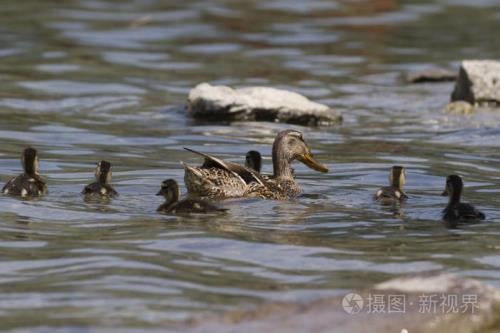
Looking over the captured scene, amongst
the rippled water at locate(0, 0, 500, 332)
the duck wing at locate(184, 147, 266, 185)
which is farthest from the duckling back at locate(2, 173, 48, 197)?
the duck wing at locate(184, 147, 266, 185)

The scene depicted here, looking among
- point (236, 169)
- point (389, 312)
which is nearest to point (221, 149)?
point (236, 169)

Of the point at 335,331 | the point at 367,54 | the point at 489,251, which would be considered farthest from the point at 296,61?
the point at 335,331

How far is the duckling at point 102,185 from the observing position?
10.7 metres

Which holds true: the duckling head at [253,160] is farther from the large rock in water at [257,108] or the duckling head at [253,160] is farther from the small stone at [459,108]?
the small stone at [459,108]

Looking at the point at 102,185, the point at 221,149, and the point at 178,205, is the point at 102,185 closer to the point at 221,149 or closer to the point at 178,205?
the point at 178,205

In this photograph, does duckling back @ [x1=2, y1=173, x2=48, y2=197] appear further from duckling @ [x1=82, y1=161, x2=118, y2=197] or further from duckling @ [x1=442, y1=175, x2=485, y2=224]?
duckling @ [x1=442, y1=175, x2=485, y2=224]

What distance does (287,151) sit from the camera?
39.4 ft

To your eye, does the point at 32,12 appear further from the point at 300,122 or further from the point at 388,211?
the point at 388,211

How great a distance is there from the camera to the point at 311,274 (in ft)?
26.7

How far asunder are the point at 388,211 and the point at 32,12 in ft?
55.5

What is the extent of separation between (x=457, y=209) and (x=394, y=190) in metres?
0.98

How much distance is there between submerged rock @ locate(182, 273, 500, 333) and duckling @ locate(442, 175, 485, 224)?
9.32 ft

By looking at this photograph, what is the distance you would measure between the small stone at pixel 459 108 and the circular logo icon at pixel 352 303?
10.3 meters

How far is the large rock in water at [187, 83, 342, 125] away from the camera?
16.4m
